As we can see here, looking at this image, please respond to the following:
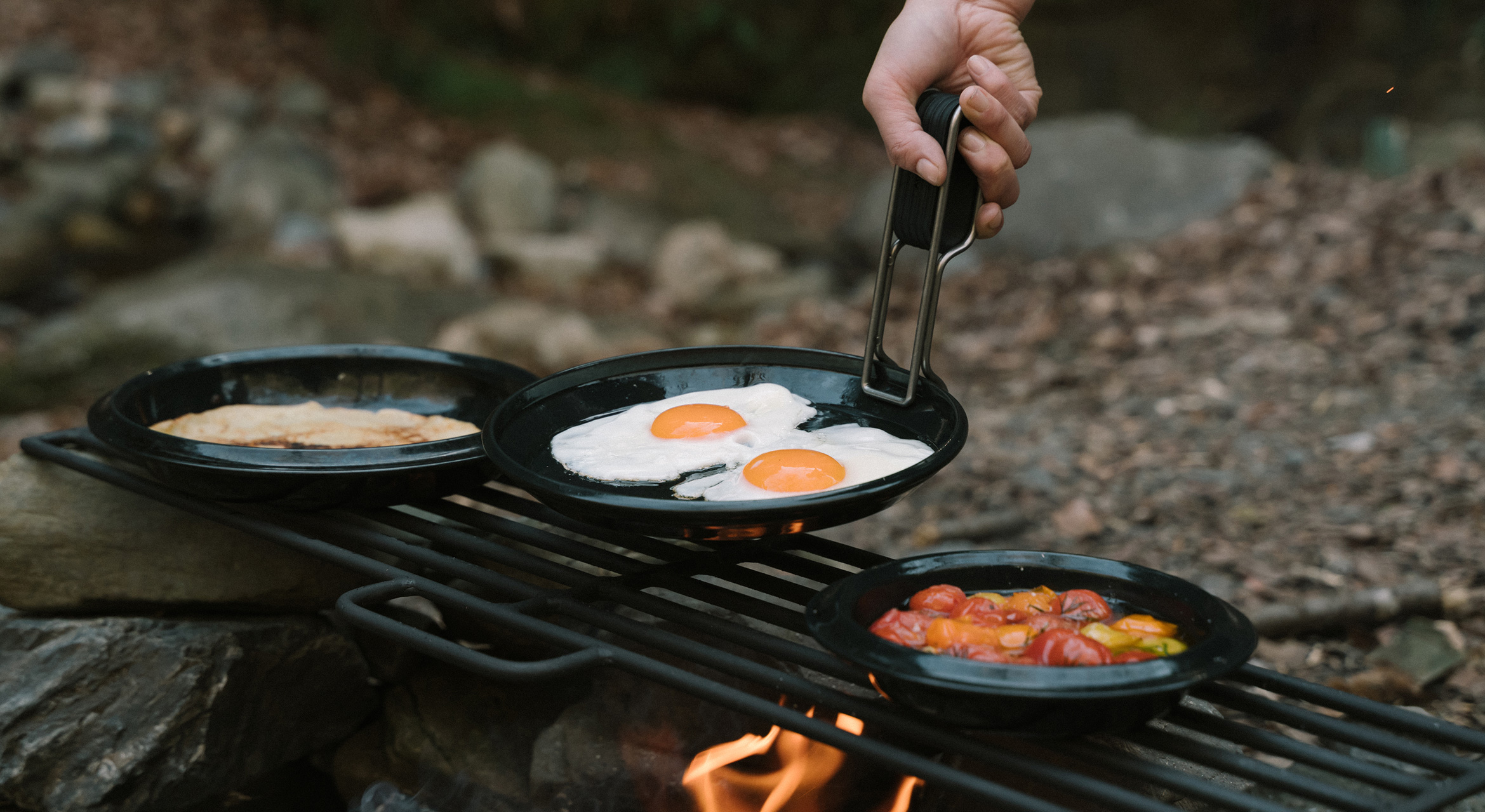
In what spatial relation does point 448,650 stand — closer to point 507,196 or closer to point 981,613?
point 981,613

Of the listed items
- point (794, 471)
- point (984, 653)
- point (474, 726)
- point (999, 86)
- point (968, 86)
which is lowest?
point (474, 726)

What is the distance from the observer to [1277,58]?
10305 mm

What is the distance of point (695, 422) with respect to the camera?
231 cm

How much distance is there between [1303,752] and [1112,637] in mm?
313

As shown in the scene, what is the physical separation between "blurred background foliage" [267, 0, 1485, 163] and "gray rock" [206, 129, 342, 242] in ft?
8.68

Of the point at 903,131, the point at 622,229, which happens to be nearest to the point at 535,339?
the point at 622,229

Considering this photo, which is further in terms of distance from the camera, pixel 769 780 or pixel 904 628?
pixel 769 780

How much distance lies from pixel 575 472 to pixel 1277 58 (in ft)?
34.2

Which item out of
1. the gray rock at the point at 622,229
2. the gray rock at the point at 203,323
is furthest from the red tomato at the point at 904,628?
the gray rock at the point at 622,229

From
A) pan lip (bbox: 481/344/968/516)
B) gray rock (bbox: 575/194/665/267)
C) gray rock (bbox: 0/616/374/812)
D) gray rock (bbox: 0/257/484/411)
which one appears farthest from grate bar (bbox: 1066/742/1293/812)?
gray rock (bbox: 575/194/665/267)

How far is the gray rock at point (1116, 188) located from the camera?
7289 mm

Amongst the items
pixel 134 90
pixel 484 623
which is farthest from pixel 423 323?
pixel 134 90

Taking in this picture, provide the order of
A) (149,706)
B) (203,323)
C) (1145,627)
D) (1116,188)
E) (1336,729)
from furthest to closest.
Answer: (1116,188) → (203,323) → (149,706) → (1145,627) → (1336,729)

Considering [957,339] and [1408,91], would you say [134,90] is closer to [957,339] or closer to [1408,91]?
[957,339]
